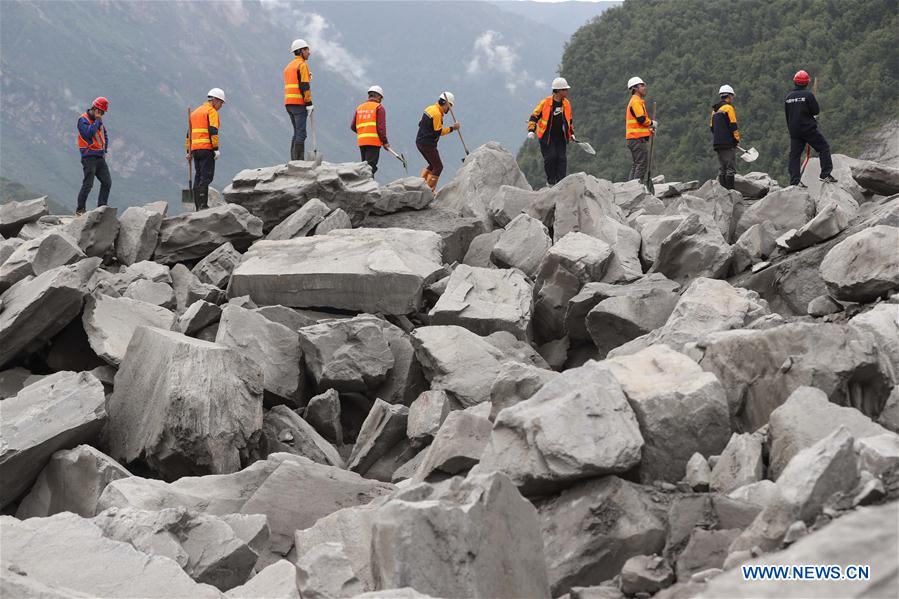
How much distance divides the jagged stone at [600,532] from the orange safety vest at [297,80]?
34.6 ft

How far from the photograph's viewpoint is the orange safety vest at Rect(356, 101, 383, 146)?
14.9 m

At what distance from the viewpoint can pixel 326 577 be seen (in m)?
4.13

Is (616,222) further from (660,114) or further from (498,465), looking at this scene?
(660,114)

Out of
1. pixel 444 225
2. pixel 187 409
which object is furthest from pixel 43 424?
pixel 444 225

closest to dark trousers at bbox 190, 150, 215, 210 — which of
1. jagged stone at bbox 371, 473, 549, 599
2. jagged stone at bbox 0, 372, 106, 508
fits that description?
jagged stone at bbox 0, 372, 106, 508

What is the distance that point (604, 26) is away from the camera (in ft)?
180

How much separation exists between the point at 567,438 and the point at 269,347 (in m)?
4.58

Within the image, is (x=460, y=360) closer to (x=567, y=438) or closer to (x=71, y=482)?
(x=71, y=482)

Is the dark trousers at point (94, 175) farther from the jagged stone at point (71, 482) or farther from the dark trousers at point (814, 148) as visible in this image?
the dark trousers at point (814, 148)

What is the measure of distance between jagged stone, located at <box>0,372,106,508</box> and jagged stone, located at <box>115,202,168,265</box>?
5.08 metres

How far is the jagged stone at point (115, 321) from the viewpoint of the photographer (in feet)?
28.5

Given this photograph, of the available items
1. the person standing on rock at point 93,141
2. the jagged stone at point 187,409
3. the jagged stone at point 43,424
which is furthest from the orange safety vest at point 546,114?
the jagged stone at point 43,424

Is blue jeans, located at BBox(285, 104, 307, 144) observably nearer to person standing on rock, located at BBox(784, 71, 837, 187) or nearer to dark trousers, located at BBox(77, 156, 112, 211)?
dark trousers, located at BBox(77, 156, 112, 211)

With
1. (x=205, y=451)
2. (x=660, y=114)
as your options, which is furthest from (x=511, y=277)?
(x=660, y=114)
